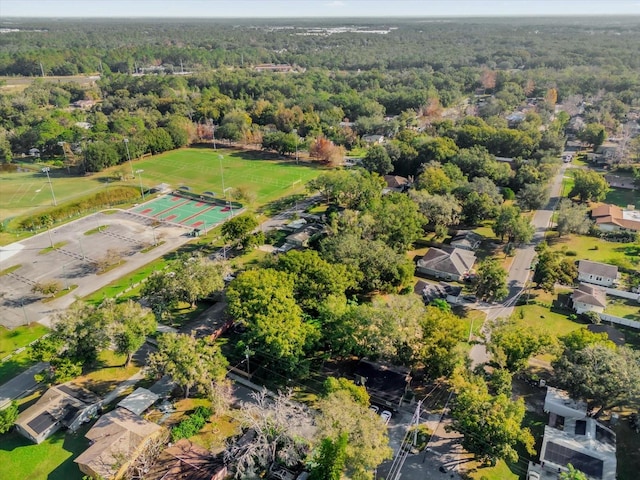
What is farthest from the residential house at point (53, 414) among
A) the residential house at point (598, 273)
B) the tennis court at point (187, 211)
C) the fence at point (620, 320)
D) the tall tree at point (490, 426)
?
the residential house at point (598, 273)

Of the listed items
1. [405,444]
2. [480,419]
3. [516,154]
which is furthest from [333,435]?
[516,154]

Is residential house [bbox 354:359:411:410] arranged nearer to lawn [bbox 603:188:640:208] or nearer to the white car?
the white car

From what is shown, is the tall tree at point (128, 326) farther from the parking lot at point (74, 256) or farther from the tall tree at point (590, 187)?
the tall tree at point (590, 187)

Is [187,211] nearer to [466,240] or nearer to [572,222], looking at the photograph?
[466,240]

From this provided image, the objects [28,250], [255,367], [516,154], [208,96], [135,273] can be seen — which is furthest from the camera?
[208,96]

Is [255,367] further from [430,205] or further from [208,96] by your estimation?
[208,96]

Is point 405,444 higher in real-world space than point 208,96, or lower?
lower

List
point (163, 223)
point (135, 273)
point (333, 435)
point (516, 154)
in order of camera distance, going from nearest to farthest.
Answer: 1. point (333, 435)
2. point (135, 273)
3. point (163, 223)
4. point (516, 154)
